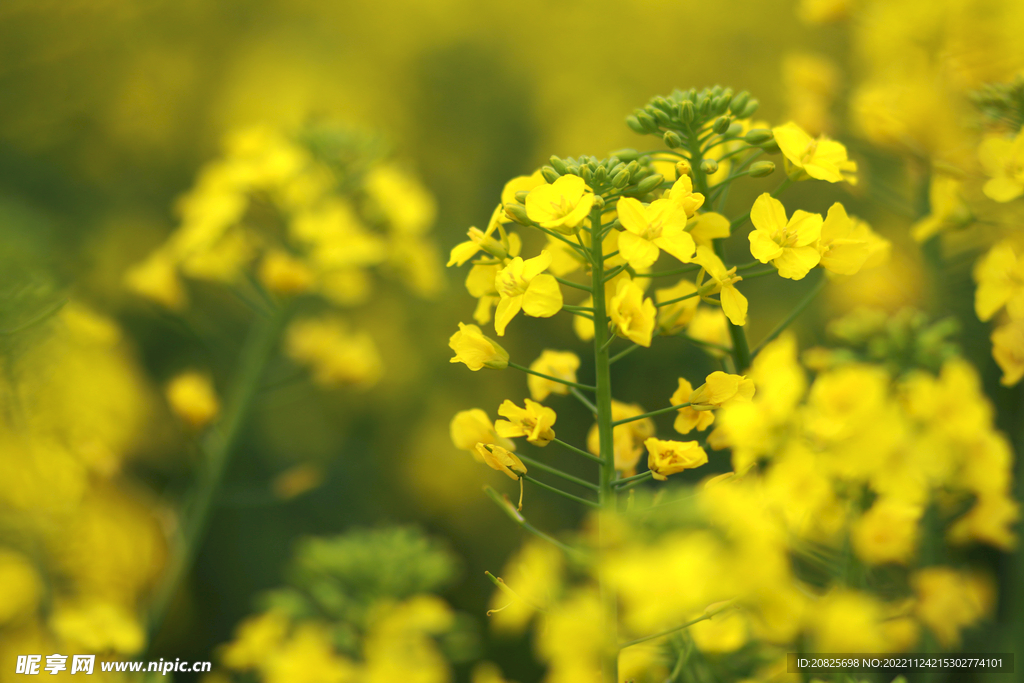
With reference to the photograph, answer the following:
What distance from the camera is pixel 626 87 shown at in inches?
182

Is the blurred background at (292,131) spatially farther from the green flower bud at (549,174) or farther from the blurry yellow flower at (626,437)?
the green flower bud at (549,174)

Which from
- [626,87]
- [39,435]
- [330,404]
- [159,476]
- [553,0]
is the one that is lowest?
[39,435]

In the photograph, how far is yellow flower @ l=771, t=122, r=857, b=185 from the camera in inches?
38.8

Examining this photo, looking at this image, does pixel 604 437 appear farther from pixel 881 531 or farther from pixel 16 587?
pixel 16 587

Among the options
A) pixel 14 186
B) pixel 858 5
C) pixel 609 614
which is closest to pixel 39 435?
pixel 609 614

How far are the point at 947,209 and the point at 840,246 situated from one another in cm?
49

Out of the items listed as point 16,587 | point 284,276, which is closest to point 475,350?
point 284,276

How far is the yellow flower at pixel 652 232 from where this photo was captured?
85 centimetres

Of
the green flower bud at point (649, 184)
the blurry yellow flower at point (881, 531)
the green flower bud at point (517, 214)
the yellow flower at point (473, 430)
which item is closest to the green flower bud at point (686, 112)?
the green flower bud at point (649, 184)

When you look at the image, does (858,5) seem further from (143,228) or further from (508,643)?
(143,228)

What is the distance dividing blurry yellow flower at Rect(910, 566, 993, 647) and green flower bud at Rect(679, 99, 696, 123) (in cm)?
113

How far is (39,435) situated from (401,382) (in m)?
1.78

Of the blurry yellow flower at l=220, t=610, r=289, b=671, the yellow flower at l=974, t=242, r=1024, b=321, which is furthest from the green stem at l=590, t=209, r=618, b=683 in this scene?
the blurry yellow flower at l=220, t=610, r=289, b=671

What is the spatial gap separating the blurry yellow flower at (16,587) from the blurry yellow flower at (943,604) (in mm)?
2292
